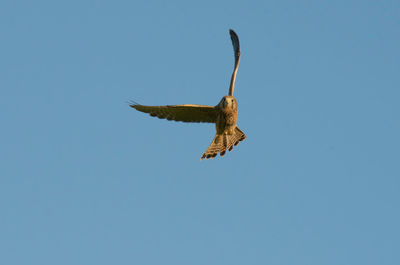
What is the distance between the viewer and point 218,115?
20.2 m

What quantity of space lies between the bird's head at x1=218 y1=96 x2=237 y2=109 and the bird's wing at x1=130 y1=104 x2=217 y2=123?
2.31 feet

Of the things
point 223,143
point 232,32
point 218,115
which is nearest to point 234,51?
point 232,32

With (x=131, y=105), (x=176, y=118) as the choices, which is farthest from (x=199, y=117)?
(x=131, y=105)

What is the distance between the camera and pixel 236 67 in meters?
20.2

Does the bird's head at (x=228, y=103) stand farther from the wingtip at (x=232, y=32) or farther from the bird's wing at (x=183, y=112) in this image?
the wingtip at (x=232, y=32)

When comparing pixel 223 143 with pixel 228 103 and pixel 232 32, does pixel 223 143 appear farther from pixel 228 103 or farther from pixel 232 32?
pixel 232 32

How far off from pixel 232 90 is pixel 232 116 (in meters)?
0.72

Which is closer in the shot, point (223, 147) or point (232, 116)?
point (232, 116)

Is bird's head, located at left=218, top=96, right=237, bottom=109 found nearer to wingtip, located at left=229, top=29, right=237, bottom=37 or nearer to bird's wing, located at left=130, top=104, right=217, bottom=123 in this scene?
bird's wing, located at left=130, top=104, right=217, bottom=123

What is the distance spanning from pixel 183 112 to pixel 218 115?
1.07 m

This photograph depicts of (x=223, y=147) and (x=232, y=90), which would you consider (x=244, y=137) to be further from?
(x=232, y=90)

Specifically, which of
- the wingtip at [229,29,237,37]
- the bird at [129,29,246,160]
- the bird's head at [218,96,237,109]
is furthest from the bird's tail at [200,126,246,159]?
the wingtip at [229,29,237,37]

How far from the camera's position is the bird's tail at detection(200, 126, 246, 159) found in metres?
21.5

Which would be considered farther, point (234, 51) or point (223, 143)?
point (223, 143)
